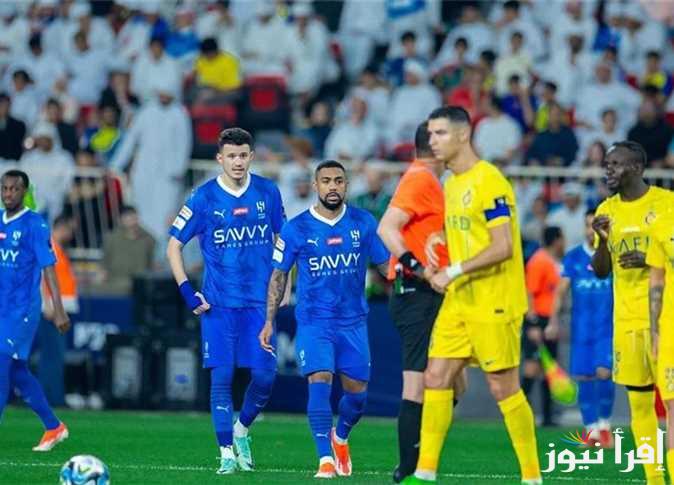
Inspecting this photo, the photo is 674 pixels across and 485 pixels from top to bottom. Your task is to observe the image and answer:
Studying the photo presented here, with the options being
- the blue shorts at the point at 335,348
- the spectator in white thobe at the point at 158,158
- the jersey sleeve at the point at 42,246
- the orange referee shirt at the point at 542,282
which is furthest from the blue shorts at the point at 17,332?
the spectator in white thobe at the point at 158,158

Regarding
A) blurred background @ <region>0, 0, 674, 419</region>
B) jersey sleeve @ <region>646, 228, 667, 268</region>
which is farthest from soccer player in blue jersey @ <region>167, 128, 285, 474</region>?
blurred background @ <region>0, 0, 674, 419</region>

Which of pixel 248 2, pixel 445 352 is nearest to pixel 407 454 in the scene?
pixel 445 352

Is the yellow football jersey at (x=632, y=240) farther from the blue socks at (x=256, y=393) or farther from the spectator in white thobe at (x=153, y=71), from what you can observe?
the spectator in white thobe at (x=153, y=71)

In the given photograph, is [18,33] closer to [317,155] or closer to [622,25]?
[317,155]

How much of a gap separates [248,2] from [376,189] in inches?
→ 261

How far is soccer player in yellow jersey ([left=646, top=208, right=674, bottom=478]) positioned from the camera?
11961mm

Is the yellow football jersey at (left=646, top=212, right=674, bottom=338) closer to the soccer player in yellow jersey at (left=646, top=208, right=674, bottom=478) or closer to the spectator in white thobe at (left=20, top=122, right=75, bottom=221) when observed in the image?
the soccer player in yellow jersey at (left=646, top=208, right=674, bottom=478)

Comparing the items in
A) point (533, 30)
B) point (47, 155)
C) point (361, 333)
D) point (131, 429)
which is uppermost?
point (533, 30)

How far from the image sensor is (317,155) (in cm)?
2617

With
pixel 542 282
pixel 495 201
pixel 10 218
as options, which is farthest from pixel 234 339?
pixel 542 282

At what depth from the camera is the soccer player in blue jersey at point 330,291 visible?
14227mm

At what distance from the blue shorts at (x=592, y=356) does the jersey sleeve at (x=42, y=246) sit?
19.1 feet

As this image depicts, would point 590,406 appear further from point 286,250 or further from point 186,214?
point 186,214

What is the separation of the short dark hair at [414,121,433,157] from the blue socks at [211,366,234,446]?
2606 mm
